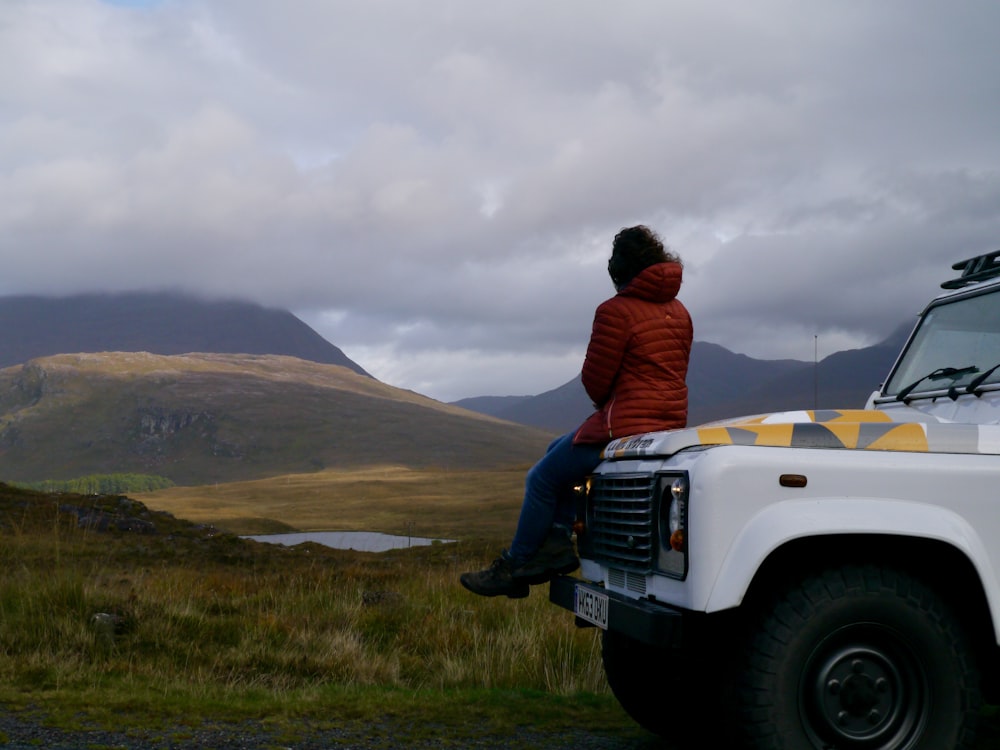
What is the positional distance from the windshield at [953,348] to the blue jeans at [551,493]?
1962 millimetres

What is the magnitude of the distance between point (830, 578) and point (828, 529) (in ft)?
0.65

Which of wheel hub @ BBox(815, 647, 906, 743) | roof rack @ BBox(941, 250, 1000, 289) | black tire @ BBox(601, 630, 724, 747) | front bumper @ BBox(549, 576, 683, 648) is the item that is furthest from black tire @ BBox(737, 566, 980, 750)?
roof rack @ BBox(941, 250, 1000, 289)

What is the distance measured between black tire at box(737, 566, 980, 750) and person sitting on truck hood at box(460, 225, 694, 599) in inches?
58.6

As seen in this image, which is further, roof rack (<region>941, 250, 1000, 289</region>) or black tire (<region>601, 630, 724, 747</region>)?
roof rack (<region>941, 250, 1000, 289</region>)

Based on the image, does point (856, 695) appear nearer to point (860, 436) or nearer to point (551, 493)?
point (860, 436)

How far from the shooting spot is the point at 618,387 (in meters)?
4.97

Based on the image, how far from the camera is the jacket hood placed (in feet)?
16.3

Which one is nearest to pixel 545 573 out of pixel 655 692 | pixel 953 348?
pixel 655 692

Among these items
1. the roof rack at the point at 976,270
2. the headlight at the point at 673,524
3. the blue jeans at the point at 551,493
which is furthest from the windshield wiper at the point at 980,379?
the headlight at the point at 673,524

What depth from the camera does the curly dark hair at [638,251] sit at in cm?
507

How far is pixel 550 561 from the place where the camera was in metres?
4.98

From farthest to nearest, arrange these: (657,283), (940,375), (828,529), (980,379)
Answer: (940,375)
(657,283)
(980,379)
(828,529)

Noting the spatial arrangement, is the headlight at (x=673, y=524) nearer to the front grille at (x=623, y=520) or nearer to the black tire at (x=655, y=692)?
the front grille at (x=623, y=520)

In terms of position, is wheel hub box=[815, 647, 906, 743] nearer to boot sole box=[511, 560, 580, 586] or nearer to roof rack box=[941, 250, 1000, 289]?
→ boot sole box=[511, 560, 580, 586]
